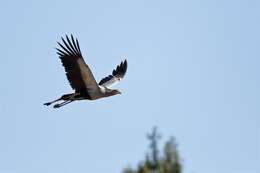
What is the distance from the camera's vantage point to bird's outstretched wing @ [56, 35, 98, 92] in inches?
1446

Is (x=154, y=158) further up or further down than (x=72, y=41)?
further down

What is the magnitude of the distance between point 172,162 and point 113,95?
3.58 metres

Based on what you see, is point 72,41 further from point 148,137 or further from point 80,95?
point 148,137

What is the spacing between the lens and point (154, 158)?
37.2 m

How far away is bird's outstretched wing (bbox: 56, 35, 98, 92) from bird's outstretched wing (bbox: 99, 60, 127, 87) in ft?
12.5

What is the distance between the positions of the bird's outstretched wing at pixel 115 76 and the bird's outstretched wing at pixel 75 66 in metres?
3.80

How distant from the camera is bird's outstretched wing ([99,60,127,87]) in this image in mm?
41344

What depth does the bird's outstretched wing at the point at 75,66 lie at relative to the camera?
36719mm

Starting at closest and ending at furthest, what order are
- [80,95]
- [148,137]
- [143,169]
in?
[143,169]
[80,95]
[148,137]

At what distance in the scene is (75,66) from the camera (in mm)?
36750

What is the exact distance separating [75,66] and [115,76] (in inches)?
213

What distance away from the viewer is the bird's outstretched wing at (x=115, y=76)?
4134 cm

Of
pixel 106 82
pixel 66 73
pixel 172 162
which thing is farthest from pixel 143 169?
pixel 106 82

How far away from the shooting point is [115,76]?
138 feet
